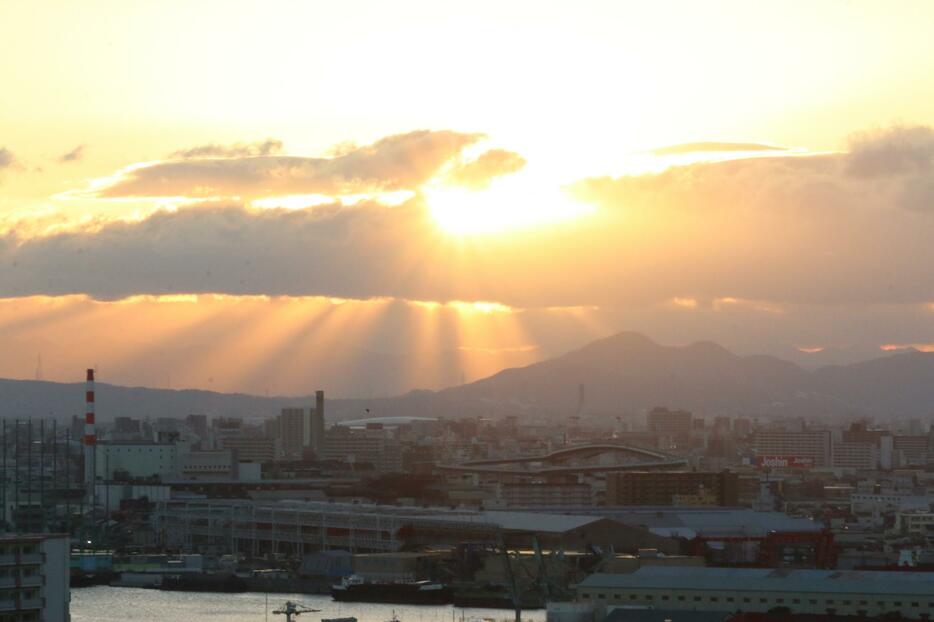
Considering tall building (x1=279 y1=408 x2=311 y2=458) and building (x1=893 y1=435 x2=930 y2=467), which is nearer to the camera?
building (x1=893 y1=435 x2=930 y2=467)

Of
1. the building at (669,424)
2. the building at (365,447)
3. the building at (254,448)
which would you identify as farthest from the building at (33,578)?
the building at (669,424)

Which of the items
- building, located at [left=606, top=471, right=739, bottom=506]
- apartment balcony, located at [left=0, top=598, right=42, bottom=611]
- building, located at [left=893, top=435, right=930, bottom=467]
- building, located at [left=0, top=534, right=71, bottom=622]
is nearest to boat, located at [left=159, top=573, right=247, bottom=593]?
building, located at [left=0, top=534, right=71, bottom=622]

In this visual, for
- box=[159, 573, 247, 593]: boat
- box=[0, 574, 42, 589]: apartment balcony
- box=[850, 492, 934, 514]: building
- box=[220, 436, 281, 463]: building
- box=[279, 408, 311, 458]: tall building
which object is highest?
box=[279, 408, 311, 458]: tall building

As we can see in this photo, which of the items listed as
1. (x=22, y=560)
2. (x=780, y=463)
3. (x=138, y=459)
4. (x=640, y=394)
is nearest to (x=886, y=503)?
(x=780, y=463)

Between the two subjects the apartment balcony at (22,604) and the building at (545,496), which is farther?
the building at (545,496)

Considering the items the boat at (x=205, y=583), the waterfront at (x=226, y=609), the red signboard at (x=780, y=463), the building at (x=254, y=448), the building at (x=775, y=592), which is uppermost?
the building at (x=254, y=448)

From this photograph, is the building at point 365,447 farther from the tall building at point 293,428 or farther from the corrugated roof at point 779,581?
the corrugated roof at point 779,581

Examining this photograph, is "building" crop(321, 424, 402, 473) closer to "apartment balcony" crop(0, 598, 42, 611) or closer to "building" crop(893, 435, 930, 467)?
"building" crop(893, 435, 930, 467)
